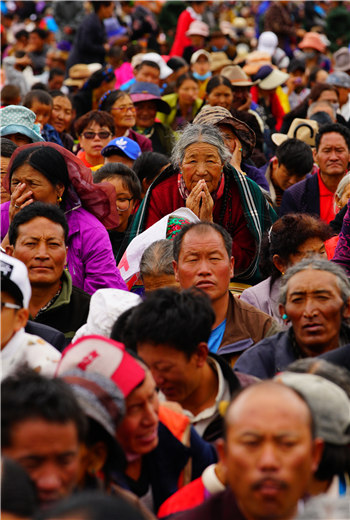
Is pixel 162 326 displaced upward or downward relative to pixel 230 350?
upward

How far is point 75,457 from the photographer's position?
2.73 m

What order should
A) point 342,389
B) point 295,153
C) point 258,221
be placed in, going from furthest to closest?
1. point 295,153
2. point 258,221
3. point 342,389

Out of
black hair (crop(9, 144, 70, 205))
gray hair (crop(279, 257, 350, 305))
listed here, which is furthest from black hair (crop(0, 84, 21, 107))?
gray hair (crop(279, 257, 350, 305))

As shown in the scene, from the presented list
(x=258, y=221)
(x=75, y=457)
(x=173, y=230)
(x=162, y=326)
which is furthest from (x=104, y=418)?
(x=258, y=221)

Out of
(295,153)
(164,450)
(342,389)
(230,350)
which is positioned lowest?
(295,153)

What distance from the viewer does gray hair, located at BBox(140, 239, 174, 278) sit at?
5.25m

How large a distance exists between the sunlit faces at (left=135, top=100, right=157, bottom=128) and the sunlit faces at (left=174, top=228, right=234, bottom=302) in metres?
5.24

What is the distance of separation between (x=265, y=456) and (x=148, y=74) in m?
9.27

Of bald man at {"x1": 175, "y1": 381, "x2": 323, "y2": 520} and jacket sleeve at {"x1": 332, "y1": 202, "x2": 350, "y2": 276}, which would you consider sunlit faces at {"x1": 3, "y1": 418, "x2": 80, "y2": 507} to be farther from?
jacket sleeve at {"x1": 332, "y1": 202, "x2": 350, "y2": 276}

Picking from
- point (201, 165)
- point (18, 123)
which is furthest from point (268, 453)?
point (18, 123)

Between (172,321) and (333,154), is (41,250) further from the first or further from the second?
(333,154)

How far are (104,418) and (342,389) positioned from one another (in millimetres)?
852

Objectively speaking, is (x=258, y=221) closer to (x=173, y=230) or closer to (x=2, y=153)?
(x=173, y=230)

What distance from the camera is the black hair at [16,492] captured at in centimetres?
240
